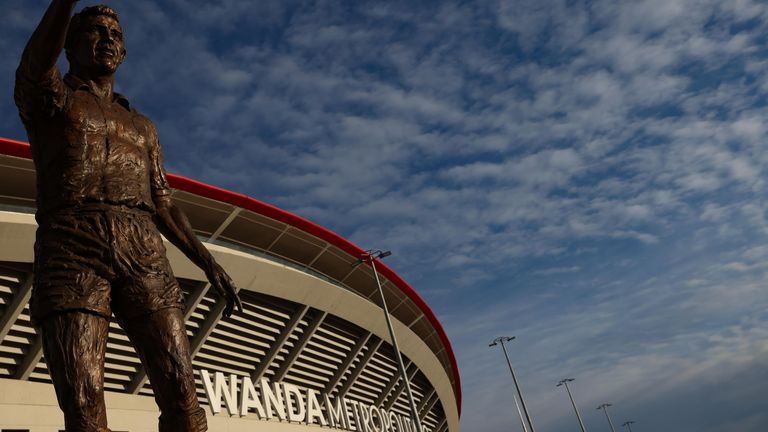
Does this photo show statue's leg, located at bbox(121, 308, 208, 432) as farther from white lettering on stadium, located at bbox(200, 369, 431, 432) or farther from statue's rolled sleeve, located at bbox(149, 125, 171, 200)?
white lettering on stadium, located at bbox(200, 369, 431, 432)

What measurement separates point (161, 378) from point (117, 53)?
1.99 m

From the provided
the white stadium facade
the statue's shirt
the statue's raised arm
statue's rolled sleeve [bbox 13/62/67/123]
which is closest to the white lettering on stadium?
the white stadium facade

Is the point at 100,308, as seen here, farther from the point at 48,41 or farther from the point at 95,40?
the point at 95,40

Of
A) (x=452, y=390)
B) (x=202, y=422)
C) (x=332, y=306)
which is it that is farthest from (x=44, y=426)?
(x=452, y=390)

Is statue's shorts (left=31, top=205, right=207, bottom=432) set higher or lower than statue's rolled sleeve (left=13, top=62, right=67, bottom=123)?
lower

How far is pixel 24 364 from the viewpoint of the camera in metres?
14.8

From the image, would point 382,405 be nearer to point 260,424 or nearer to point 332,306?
point 332,306

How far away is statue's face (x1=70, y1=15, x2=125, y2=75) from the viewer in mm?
3744

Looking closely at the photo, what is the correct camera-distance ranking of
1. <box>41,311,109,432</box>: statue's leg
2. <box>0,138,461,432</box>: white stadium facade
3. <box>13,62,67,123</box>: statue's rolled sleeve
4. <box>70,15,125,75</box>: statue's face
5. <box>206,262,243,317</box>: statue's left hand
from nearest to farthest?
<box>41,311,109,432</box>: statue's leg, <box>13,62,67,123</box>: statue's rolled sleeve, <box>70,15,125,75</box>: statue's face, <box>206,262,243,317</box>: statue's left hand, <box>0,138,461,432</box>: white stadium facade

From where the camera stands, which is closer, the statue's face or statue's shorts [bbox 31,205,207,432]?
statue's shorts [bbox 31,205,207,432]

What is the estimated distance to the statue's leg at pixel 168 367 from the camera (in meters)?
3.31

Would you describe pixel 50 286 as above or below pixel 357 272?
below

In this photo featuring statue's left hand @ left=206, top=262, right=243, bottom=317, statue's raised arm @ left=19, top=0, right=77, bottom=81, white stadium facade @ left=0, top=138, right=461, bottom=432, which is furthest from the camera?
white stadium facade @ left=0, top=138, right=461, bottom=432

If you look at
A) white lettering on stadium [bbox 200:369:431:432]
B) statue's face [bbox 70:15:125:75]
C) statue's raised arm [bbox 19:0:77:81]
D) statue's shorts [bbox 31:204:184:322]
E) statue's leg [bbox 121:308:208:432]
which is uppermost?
white lettering on stadium [bbox 200:369:431:432]
